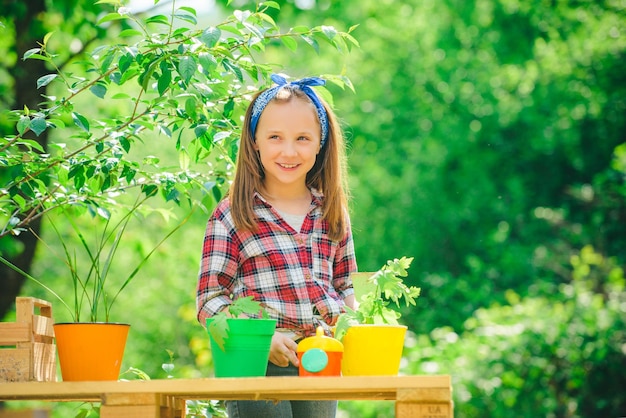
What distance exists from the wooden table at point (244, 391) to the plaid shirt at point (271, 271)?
0.33m

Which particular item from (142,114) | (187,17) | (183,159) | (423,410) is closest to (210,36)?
(187,17)

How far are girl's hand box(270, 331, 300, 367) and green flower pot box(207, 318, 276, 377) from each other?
0.21 metres

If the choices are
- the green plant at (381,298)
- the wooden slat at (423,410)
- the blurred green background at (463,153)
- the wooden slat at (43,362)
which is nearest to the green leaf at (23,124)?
the wooden slat at (43,362)

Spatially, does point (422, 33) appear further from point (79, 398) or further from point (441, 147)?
point (79, 398)

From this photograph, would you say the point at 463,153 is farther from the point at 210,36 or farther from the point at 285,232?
the point at 210,36

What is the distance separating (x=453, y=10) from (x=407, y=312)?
152 inches

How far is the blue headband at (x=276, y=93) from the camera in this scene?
2.24m

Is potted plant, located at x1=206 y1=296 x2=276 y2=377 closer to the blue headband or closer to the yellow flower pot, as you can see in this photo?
the yellow flower pot

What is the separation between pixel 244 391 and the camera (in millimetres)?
1630

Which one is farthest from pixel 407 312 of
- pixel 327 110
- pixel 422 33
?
pixel 327 110

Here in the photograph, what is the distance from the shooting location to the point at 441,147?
424 inches

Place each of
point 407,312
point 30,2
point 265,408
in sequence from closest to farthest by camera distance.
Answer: point 265,408 < point 30,2 < point 407,312

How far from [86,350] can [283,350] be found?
1.45ft

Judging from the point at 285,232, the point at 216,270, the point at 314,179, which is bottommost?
the point at 216,270
